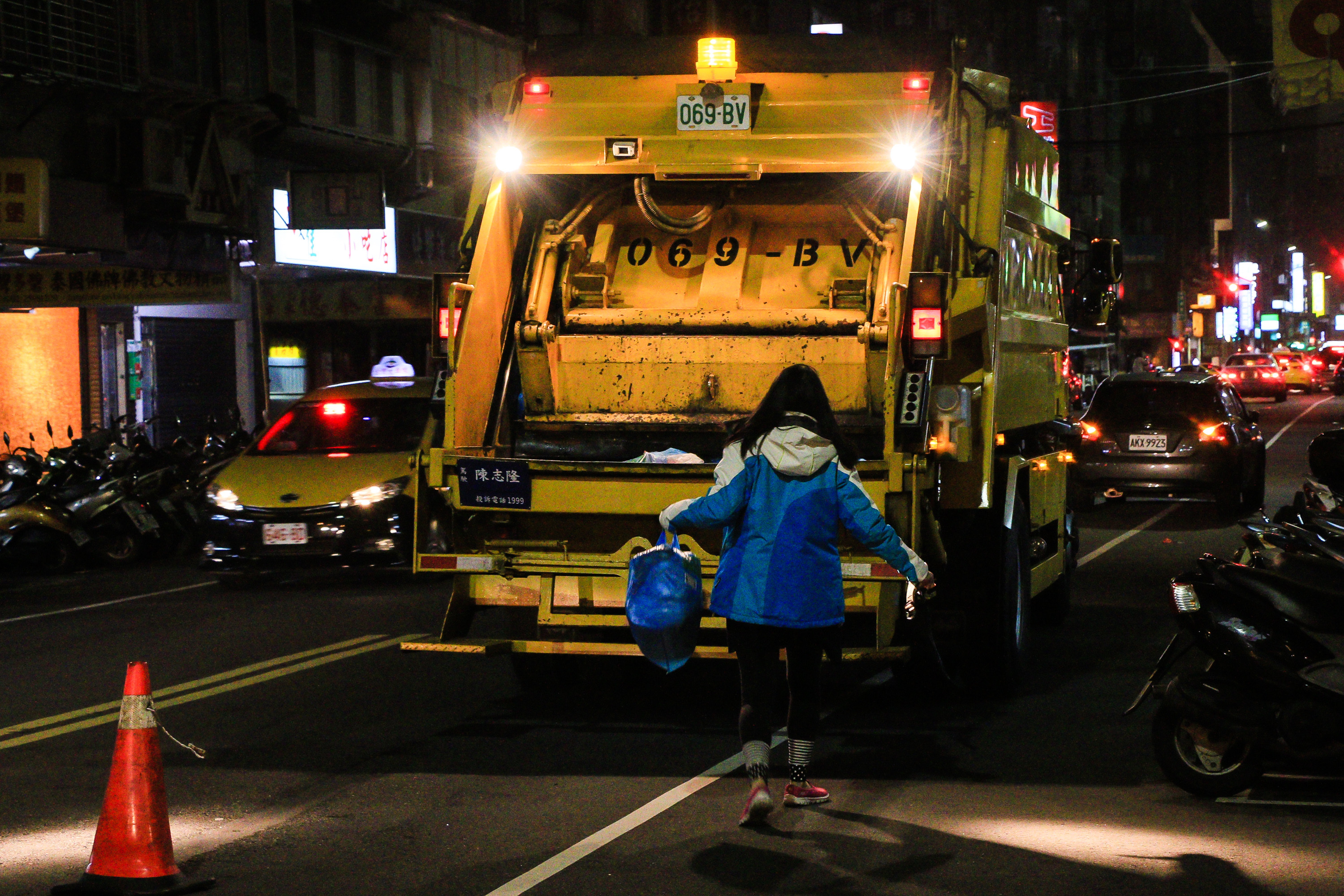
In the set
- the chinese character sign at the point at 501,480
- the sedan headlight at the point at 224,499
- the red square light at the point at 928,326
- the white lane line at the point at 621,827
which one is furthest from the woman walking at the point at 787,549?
the sedan headlight at the point at 224,499

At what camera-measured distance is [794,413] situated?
260 inches

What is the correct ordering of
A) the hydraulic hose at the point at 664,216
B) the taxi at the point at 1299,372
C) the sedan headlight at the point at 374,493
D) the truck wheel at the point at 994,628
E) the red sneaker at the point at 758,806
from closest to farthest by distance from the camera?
the red sneaker at the point at 758,806
the truck wheel at the point at 994,628
the hydraulic hose at the point at 664,216
the sedan headlight at the point at 374,493
the taxi at the point at 1299,372

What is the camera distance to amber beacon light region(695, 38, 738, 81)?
30.6 feet

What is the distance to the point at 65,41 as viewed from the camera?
68.8 feet

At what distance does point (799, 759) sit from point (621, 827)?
722 millimetres

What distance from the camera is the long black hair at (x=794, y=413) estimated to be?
6559 mm

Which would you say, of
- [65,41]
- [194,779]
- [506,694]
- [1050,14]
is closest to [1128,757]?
[506,694]

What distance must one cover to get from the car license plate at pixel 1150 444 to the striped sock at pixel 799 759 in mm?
13817

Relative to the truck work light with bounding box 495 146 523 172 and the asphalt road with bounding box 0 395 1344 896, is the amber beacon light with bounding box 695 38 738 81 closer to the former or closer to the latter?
the truck work light with bounding box 495 146 523 172

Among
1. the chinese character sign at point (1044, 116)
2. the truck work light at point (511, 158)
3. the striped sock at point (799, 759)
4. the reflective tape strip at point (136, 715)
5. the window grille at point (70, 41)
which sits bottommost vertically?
the striped sock at point (799, 759)

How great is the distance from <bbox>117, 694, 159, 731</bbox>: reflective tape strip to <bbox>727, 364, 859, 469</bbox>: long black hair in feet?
7.42

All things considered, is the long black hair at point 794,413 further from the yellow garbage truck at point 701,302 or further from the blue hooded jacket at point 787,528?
the yellow garbage truck at point 701,302

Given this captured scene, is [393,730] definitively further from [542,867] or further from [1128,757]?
[1128,757]

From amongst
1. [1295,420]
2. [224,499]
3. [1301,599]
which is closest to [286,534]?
[224,499]
